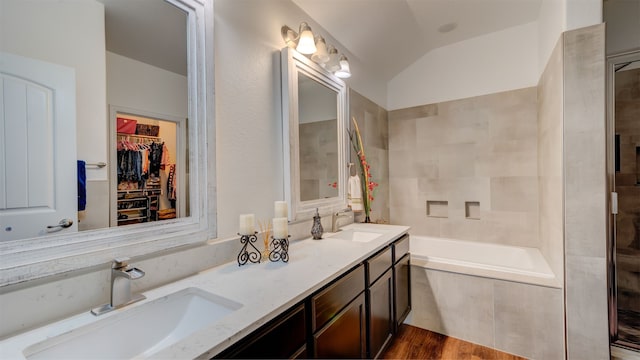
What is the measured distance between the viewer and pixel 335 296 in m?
1.30

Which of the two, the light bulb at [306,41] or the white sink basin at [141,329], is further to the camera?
the light bulb at [306,41]

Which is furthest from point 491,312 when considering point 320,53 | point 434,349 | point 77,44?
point 77,44

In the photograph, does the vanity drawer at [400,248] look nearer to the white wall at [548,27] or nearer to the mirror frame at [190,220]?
the mirror frame at [190,220]

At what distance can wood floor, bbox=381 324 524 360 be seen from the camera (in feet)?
6.69

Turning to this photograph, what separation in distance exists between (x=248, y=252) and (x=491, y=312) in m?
1.91

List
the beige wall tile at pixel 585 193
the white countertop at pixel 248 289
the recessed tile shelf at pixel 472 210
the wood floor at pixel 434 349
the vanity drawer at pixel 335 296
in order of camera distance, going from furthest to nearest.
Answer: the recessed tile shelf at pixel 472 210 → the wood floor at pixel 434 349 → the beige wall tile at pixel 585 193 → the vanity drawer at pixel 335 296 → the white countertop at pixel 248 289

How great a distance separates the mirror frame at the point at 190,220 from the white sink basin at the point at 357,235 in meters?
1.16

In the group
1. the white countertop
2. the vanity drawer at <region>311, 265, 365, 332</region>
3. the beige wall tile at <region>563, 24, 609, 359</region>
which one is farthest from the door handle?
the beige wall tile at <region>563, 24, 609, 359</region>

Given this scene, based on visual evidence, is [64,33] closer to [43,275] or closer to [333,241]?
[43,275]

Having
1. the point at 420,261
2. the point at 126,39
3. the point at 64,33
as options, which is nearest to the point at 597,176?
the point at 420,261

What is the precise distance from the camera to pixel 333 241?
6.26 ft

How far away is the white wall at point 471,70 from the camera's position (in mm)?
2836

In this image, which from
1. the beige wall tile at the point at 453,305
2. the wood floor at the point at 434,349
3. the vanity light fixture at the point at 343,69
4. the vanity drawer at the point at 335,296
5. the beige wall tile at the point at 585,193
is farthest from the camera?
the vanity light fixture at the point at 343,69

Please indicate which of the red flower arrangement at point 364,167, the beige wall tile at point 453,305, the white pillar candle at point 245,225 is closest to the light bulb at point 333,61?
the red flower arrangement at point 364,167
